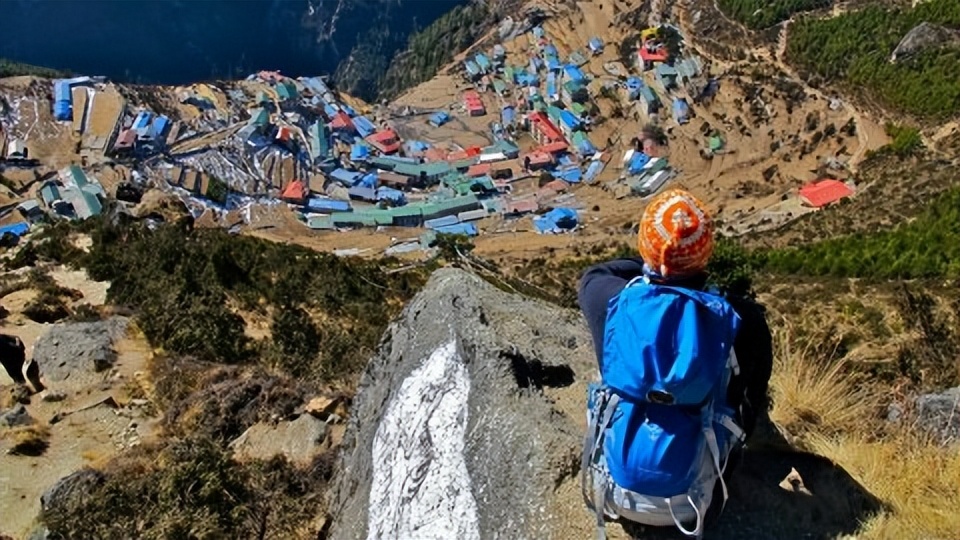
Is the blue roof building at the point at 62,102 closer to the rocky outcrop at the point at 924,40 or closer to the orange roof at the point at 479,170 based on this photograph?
the orange roof at the point at 479,170

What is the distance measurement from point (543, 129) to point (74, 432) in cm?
4419

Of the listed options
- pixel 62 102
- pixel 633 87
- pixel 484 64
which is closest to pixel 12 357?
pixel 62 102

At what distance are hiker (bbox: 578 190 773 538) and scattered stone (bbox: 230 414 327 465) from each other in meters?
3.94

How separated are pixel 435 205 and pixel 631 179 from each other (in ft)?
34.7

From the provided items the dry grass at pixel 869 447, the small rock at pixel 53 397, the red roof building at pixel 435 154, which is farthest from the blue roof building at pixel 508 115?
the dry grass at pixel 869 447

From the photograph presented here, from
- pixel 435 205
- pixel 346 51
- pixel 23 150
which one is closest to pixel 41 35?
pixel 346 51

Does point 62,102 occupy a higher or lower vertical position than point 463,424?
lower

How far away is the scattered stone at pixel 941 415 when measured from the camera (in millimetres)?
4359

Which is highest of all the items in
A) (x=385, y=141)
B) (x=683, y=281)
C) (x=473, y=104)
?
(x=683, y=281)

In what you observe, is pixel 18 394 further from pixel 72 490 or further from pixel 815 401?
pixel 815 401

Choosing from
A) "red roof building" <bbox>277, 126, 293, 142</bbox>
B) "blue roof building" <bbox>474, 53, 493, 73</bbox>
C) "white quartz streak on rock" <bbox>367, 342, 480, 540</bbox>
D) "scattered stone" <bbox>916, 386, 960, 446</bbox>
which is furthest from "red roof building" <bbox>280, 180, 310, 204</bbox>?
"scattered stone" <bbox>916, 386, 960, 446</bbox>

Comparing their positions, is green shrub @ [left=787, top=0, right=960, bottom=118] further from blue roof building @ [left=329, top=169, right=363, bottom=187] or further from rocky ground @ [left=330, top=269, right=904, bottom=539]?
rocky ground @ [left=330, top=269, right=904, bottom=539]

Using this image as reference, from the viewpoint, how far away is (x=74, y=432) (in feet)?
25.8

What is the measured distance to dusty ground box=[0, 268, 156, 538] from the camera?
275 inches
